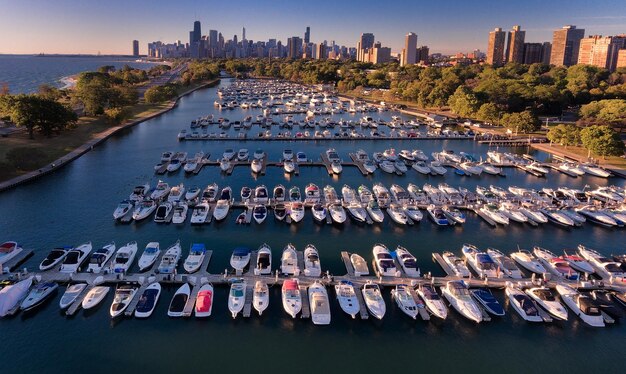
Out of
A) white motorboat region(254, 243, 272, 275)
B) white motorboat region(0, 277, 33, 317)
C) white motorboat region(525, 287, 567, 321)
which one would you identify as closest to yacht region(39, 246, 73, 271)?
white motorboat region(0, 277, 33, 317)

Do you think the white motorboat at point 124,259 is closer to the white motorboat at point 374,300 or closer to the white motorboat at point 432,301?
the white motorboat at point 374,300

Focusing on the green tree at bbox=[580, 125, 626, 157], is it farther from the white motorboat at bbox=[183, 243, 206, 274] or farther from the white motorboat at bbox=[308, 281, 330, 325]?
the white motorboat at bbox=[183, 243, 206, 274]

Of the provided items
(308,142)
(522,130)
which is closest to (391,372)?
(308,142)

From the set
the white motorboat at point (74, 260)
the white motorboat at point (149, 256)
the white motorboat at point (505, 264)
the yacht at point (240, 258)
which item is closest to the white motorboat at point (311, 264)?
the yacht at point (240, 258)

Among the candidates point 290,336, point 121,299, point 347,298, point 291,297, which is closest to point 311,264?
point 291,297

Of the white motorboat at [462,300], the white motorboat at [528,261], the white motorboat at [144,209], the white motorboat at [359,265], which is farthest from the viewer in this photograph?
the white motorboat at [144,209]

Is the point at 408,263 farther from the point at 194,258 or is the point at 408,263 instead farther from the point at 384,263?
the point at 194,258
